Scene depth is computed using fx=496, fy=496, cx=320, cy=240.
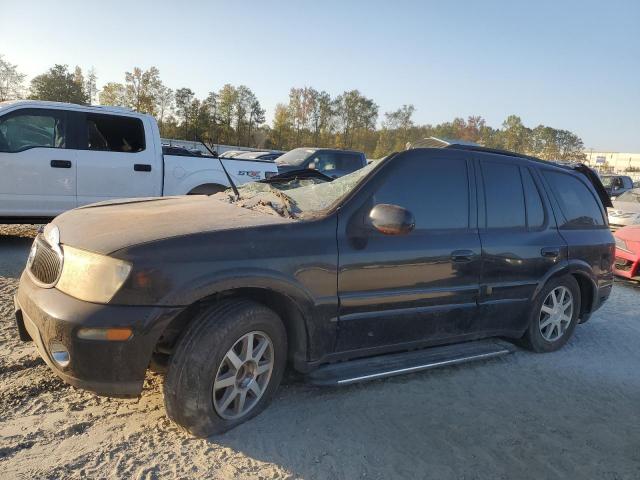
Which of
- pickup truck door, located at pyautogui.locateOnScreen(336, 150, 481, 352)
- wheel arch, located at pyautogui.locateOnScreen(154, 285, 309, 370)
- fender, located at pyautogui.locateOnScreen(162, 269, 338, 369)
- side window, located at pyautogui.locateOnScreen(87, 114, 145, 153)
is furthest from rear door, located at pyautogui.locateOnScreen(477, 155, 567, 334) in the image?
side window, located at pyautogui.locateOnScreen(87, 114, 145, 153)

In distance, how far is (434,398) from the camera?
3.53m

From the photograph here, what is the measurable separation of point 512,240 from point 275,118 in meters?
70.3

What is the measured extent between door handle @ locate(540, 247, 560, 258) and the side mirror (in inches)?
70.5

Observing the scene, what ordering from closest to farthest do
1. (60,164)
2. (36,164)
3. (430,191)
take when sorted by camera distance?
1. (430,191)
2. (36,164)
3. (60,164)

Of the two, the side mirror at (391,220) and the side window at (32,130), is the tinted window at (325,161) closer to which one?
the side window at (32,130)

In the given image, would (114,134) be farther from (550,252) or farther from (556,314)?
(556,314)

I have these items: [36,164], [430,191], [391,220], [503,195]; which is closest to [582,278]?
[503,195]

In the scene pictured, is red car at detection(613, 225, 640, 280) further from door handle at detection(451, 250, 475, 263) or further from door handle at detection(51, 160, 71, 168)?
door handle at detection(51, 160, 71, 168)

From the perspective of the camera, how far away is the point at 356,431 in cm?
301

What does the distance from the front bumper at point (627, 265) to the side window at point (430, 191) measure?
5389 millimetres

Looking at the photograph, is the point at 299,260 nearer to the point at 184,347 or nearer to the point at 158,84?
the point at 184,347

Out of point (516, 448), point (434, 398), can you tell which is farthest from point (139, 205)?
point (516, 448)

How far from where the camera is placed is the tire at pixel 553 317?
4.41 meters

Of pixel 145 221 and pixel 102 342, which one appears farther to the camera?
pixel 145 221
